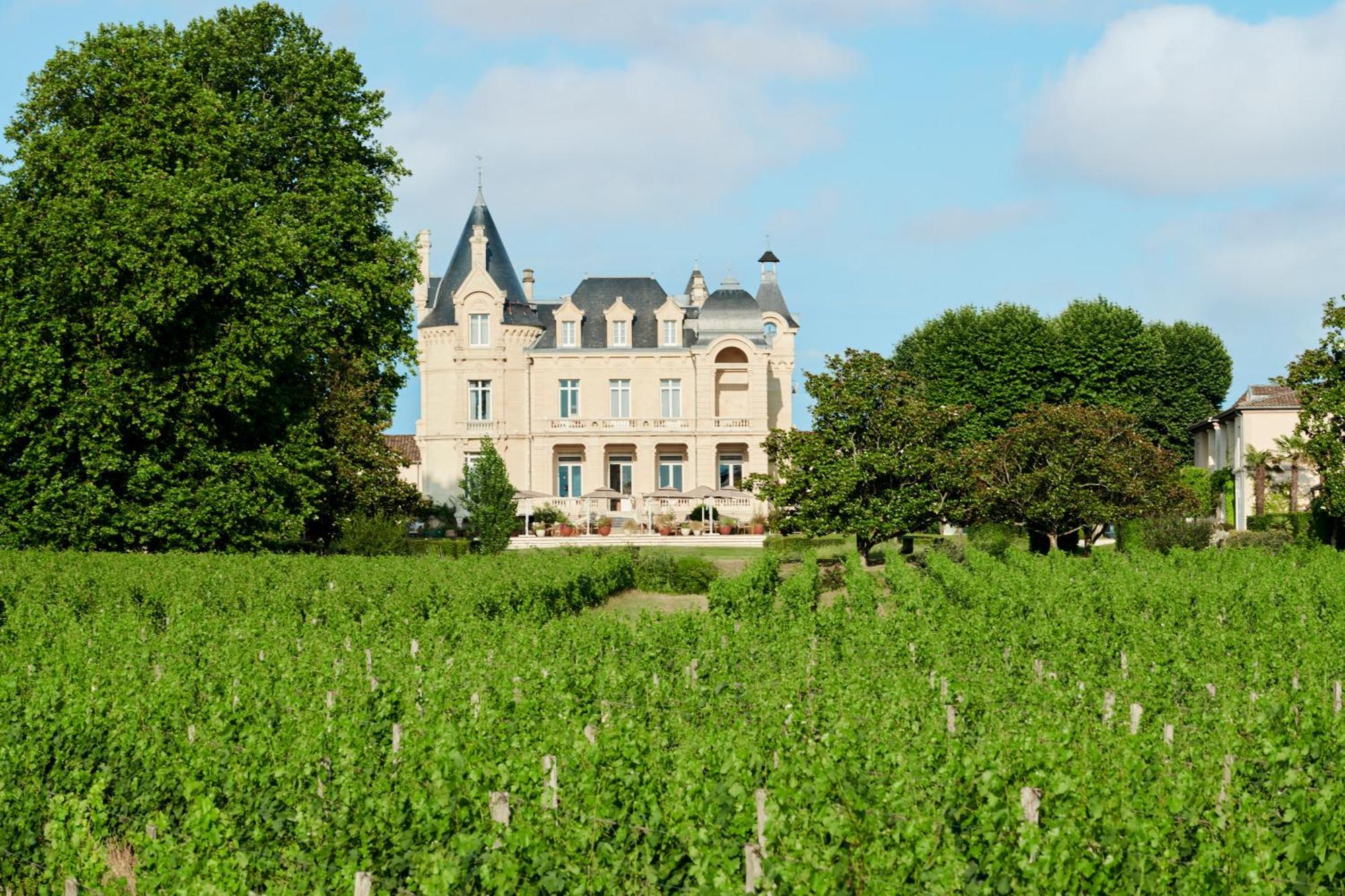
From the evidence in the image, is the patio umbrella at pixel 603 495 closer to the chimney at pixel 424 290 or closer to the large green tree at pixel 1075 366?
the chimney at pixel 424 290

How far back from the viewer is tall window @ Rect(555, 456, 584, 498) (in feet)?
206

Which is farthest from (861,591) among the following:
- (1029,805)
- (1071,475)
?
(1071,475)

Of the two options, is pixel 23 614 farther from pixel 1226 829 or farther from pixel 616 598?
pixel 1226 829

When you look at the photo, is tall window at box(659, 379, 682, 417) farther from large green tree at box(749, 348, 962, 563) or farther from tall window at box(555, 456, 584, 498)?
large green tree at box(749, 348, 962, 563)

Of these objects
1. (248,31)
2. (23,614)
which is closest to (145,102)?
(248,31)

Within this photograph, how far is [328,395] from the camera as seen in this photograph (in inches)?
1705

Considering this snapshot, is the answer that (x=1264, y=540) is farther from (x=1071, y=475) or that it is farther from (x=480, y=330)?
(x=480, y=330)

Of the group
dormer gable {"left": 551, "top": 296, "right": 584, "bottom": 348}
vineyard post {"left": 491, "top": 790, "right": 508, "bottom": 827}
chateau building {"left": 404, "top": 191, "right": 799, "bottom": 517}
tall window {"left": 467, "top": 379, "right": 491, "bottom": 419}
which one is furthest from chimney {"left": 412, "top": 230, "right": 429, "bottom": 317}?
vineyard post {"left": 491, "top": 790, "right": 508, "bottom": 827}

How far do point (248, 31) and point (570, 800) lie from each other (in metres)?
27.2

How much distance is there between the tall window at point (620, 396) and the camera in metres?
63.0

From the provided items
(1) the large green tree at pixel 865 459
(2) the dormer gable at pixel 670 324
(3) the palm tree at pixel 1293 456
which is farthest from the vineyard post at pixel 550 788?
(2) the dormer gable at pixel 670 324

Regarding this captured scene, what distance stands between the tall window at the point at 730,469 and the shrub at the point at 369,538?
84.4 feet

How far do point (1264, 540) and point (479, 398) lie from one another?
110 ft

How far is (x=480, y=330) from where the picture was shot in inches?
2452
